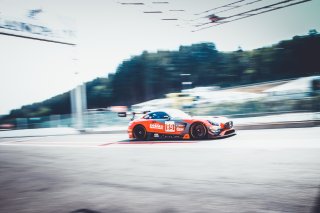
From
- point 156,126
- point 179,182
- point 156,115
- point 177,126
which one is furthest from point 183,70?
point 179,182

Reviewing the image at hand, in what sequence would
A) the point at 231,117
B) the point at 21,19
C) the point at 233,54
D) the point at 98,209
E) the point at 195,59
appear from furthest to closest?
the point at 195,59, the point at 233,54, the point at 21,19, the point at 231,117, the point at 98,209

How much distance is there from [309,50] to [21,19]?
5683cm

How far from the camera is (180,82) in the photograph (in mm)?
77688

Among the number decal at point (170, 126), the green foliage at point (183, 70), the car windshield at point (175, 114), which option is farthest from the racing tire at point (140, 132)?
the green foliage at point (183, 70)

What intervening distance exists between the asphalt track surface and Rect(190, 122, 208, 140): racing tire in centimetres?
208

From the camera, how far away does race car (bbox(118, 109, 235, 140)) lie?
10.0 meters

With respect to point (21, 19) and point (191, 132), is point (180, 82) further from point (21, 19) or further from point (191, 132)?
point (191, 132)

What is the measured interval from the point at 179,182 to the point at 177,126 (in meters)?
5.88

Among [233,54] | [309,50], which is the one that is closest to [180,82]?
[233,54]

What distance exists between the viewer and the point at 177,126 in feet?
35.2

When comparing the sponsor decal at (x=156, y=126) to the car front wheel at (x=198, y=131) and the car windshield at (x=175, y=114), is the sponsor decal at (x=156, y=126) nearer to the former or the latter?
the car windshield at (x=175, y=114)

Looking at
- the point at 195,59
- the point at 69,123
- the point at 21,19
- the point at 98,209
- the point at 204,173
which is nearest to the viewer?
the point at 98,209

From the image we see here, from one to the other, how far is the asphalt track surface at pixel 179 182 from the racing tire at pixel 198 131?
2.08m

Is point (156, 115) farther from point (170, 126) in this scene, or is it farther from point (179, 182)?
point (179, 182)
